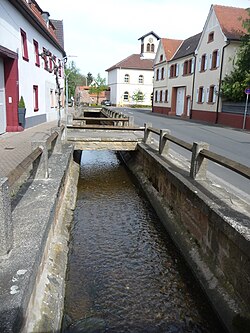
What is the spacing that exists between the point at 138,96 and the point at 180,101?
28.6 metres

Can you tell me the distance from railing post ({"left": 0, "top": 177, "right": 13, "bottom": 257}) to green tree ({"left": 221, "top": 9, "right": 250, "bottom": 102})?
21.6 m

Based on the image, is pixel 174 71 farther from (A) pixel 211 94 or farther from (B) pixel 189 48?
(A) pixel 211 94

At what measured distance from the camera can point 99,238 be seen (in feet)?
20.1

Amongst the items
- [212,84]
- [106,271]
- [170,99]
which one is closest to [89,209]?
[106,271]

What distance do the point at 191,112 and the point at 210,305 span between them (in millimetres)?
28506

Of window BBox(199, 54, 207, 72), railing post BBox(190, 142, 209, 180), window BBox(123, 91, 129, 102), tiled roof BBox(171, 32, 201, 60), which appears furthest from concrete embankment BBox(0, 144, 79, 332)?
window BBox(123, 91, 129, 102)

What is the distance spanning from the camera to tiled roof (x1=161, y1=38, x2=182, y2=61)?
4050 centimetres

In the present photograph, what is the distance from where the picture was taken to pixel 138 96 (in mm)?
63656

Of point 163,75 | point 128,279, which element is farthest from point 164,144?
point 163,75

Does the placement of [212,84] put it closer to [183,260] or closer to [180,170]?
[180,170]

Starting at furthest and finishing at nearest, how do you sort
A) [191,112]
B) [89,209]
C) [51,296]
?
[191,112] → [89,209] → [51,296]

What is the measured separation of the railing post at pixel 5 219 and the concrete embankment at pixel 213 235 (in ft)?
8.58

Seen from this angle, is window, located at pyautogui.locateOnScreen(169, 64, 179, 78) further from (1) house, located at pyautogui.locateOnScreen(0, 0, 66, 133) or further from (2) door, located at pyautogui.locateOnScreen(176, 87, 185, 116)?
(1) house, located at pyautogui.locateOnScreen(0, 0, 66, 133)

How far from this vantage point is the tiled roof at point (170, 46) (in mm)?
40497
